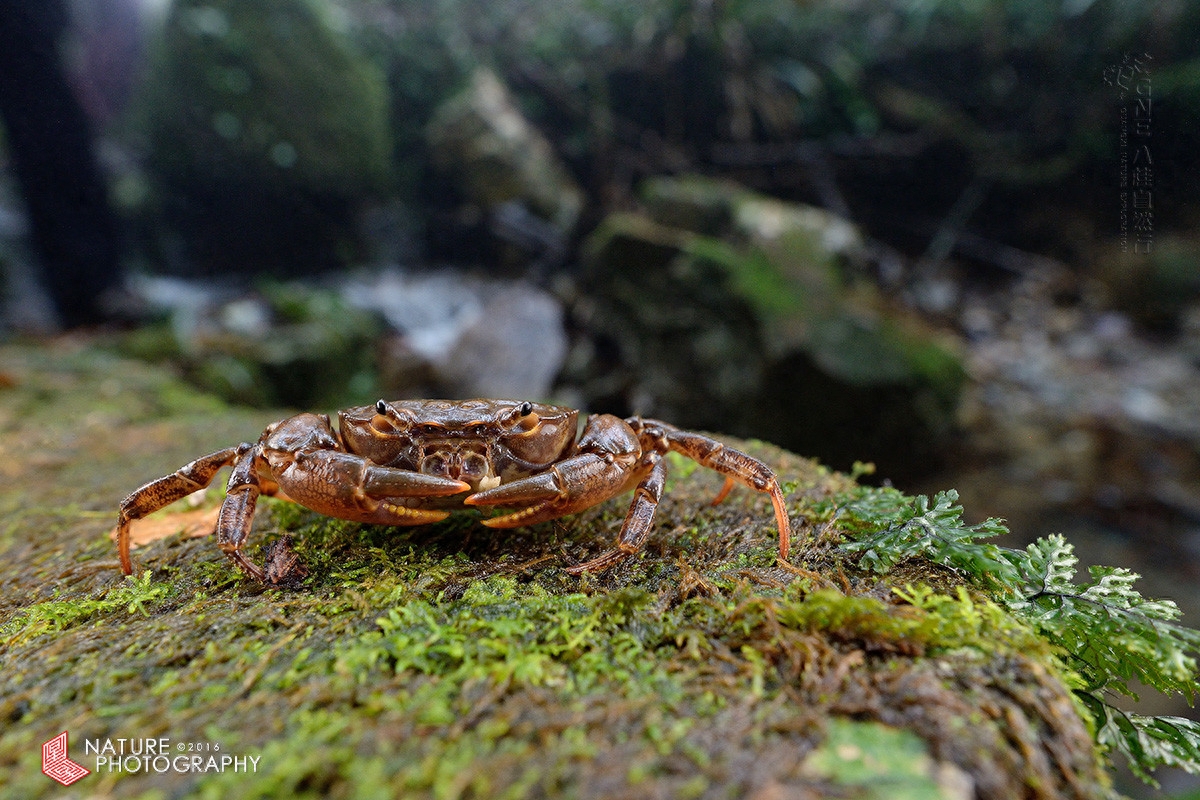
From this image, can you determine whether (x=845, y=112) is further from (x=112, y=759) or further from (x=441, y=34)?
(x=112, y=759)

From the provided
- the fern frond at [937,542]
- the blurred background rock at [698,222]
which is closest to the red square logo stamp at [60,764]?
the fern frond at [937,542]

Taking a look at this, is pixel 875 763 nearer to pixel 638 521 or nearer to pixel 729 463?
pixel 638 521

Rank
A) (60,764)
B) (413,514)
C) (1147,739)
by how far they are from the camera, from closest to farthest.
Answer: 1. (60,764)
2. (1147,739)
3. (413,514)

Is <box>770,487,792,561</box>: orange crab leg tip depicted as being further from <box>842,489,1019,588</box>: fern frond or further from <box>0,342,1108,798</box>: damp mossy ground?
<box>842,489,1019,588</box>: fern frond

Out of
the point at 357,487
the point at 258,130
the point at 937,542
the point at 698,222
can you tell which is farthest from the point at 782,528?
the point at 258,130

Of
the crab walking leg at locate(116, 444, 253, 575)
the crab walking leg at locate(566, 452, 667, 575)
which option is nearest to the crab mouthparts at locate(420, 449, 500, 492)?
the crab walking leg at locate(566, 452, 667, 575)

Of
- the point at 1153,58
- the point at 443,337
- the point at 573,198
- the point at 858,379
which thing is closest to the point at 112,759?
the point at 858,379

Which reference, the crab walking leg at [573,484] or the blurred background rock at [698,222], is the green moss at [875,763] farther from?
the blurred background rock at [698,222]
